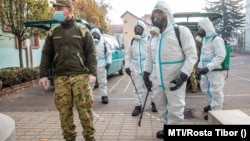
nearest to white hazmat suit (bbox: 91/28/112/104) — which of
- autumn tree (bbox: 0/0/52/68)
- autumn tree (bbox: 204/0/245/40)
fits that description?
autumn tree (bbox: 0/0/52/68)

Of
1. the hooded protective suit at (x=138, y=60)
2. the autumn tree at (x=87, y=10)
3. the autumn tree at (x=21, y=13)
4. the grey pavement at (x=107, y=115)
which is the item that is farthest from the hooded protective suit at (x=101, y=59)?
the autumn tree at (x=87, y=10)

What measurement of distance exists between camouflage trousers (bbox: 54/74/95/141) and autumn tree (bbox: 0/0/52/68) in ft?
23.3

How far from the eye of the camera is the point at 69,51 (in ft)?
13.7

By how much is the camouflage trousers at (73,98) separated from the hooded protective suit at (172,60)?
1.06 meters

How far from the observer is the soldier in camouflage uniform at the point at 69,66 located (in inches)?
165

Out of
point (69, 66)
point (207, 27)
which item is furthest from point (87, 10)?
point (69, 66)

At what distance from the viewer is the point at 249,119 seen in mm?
4156

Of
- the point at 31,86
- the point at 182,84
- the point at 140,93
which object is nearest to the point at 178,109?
the point at 182,84

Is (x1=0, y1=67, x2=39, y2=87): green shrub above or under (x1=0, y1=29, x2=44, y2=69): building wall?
under

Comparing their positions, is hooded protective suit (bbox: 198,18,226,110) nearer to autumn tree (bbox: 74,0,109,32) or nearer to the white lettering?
the white lettering

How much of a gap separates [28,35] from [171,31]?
27.2ft

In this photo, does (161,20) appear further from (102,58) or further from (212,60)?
(102,58)

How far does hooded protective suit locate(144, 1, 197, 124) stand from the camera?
4.23m

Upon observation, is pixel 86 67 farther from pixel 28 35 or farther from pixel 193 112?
pixel 28 35
